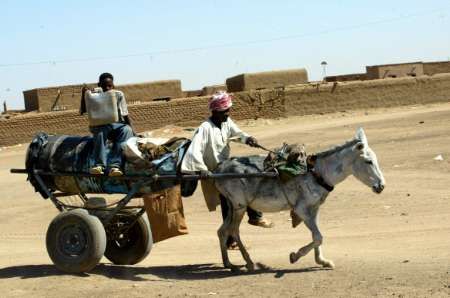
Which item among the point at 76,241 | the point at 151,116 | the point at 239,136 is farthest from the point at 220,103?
the point at 151,116

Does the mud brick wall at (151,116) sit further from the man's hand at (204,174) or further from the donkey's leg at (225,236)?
the man's hand at (204,174)

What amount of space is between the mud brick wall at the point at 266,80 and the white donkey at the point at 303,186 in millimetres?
23653

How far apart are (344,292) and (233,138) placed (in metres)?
2.61

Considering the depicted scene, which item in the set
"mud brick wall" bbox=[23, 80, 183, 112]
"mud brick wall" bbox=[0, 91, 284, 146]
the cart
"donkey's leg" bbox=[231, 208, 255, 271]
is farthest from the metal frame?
"mud brick wall" bbox=[23, 80, 183, 112]

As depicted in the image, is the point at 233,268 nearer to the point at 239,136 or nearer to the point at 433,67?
the point at 239,136

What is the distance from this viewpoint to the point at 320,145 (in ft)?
77.7

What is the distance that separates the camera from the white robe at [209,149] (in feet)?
29.8

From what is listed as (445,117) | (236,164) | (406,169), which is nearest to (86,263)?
(236,164)

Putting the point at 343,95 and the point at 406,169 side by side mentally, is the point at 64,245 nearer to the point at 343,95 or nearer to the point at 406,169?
the point at 406,169

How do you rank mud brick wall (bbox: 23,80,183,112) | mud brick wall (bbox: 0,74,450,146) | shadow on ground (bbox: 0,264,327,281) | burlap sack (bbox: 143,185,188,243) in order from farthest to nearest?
mud brick wall (bbox: 23,80,183,112)
mud brick wall (bbox: 0,74,450,146)
burlap sack (bbox: 143,185,188,243)
shadow on ground (bbox: 0,264,327,281)

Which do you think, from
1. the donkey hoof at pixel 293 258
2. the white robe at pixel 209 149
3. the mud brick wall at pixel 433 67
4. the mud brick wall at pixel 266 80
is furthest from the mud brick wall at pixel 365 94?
the donkey hoof at pixel 293 258

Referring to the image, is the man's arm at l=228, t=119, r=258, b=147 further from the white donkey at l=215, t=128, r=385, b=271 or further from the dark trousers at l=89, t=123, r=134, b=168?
the dark trousers at l=89, t=123, r=134, b=168

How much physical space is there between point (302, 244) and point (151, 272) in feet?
8.89

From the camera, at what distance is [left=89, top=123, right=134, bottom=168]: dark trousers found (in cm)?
945
